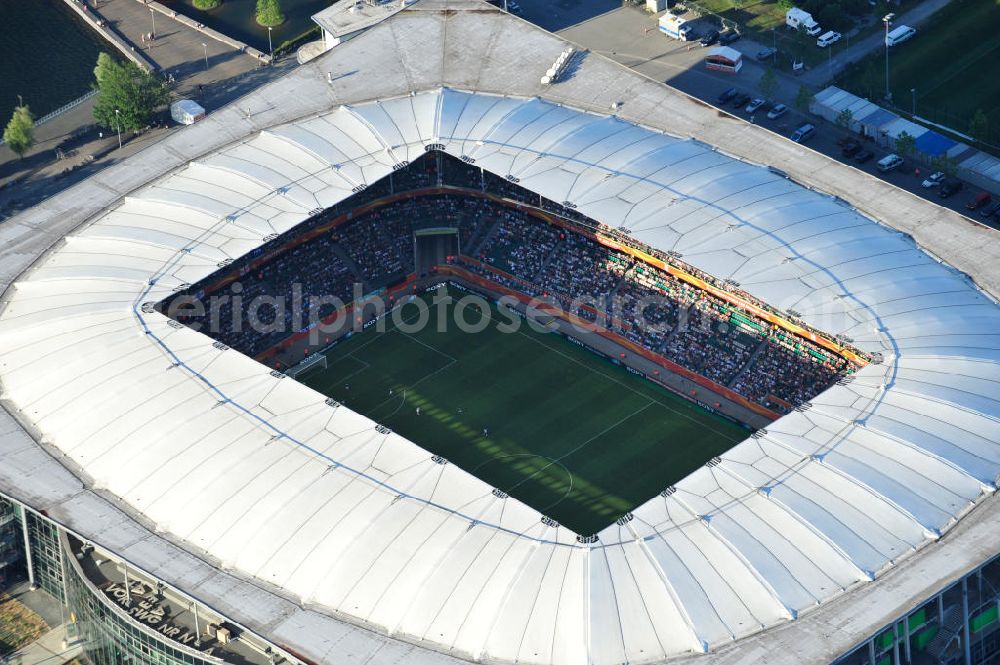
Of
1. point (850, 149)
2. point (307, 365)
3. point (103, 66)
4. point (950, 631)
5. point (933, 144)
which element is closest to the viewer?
point (950, 631)

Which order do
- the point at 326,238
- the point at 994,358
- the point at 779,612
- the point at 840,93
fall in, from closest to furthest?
the point at 779,612 → the point at 994,358 → the point at 326,238 → the point at 840,93

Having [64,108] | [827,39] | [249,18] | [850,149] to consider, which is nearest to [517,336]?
[850,149]

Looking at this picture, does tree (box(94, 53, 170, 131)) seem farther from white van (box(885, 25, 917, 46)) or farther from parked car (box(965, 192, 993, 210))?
parked car (box(965, 192, 993, 210))

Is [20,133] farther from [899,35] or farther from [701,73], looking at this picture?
[899,35]

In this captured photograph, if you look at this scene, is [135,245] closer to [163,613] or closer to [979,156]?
[163,613]

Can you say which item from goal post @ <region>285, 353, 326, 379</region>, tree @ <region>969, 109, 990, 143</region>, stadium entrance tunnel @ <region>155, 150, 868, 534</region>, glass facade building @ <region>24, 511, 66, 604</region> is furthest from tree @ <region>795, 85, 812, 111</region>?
glass facade building @ <region>24, 511, 66, 604</region>

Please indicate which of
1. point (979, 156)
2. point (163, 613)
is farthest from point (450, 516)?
point (979, 156)
